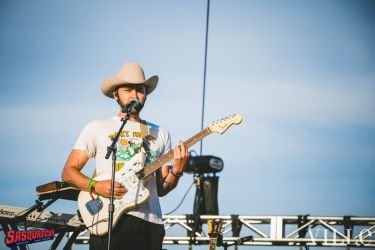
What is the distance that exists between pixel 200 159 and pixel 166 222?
141cm

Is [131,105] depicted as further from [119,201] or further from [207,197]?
[207,197]

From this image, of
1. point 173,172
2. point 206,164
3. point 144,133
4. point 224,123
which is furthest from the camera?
point 206,164

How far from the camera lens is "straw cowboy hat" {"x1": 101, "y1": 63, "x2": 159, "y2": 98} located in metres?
3.95

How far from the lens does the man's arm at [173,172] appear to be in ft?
12.2

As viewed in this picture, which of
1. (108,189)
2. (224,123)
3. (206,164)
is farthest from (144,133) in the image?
(206,164)

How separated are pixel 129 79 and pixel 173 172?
0.81 meters

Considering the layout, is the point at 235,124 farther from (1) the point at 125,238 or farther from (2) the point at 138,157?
(1) the point at 125,238

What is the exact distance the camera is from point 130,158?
3.82 m

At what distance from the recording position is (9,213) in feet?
15.3

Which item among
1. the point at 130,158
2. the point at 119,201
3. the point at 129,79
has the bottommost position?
the point at 119,201

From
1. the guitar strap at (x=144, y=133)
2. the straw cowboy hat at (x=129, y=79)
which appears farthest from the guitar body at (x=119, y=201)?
the straw cowboy hat at (x=129, y=79)

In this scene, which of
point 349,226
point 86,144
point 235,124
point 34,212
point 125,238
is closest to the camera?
point 125,238

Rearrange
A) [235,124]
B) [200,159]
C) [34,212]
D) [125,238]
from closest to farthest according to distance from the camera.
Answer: [125,238] → [235,124] → [34,212] → [200,159]

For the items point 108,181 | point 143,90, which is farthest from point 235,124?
point 108,181
